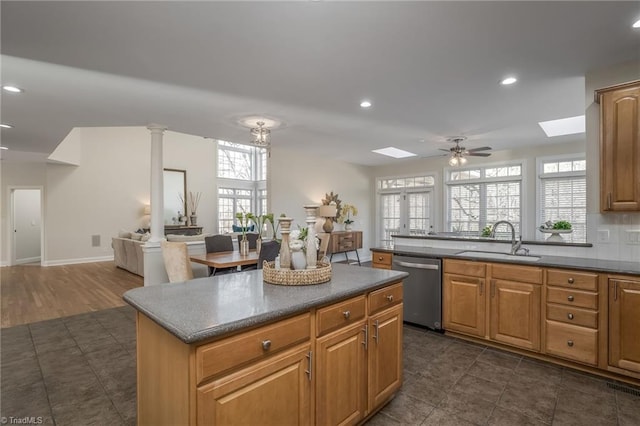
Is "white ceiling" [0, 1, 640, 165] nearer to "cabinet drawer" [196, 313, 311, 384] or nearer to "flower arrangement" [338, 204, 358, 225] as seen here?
"cabinet drawer" [196, 313, 311, 384]

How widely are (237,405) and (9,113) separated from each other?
497 centimetres

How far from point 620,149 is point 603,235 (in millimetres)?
787

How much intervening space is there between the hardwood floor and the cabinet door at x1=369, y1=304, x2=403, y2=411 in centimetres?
422

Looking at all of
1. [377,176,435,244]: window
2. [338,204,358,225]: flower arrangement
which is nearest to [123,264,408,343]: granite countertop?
[338,204,358,225]: flower arrangement

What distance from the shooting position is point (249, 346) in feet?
4.16

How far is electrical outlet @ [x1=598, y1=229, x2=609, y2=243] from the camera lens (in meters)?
2.78

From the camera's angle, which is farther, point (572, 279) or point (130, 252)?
point (130, 252)

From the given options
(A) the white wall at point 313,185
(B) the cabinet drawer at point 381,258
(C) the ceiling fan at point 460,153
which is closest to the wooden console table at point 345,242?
(A) the white wall at point 313,185

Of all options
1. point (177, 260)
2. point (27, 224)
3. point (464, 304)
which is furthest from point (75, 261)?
point (464, 304)

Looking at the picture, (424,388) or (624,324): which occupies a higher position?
(624,324)

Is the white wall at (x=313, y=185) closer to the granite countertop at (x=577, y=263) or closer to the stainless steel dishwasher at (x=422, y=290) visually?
the stainless steel dishwasher at (x=422, y=290)

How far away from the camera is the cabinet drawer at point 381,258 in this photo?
3.69 metres

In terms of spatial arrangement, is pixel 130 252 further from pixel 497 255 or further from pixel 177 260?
pixel 497 255

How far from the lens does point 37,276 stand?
6.52 m
